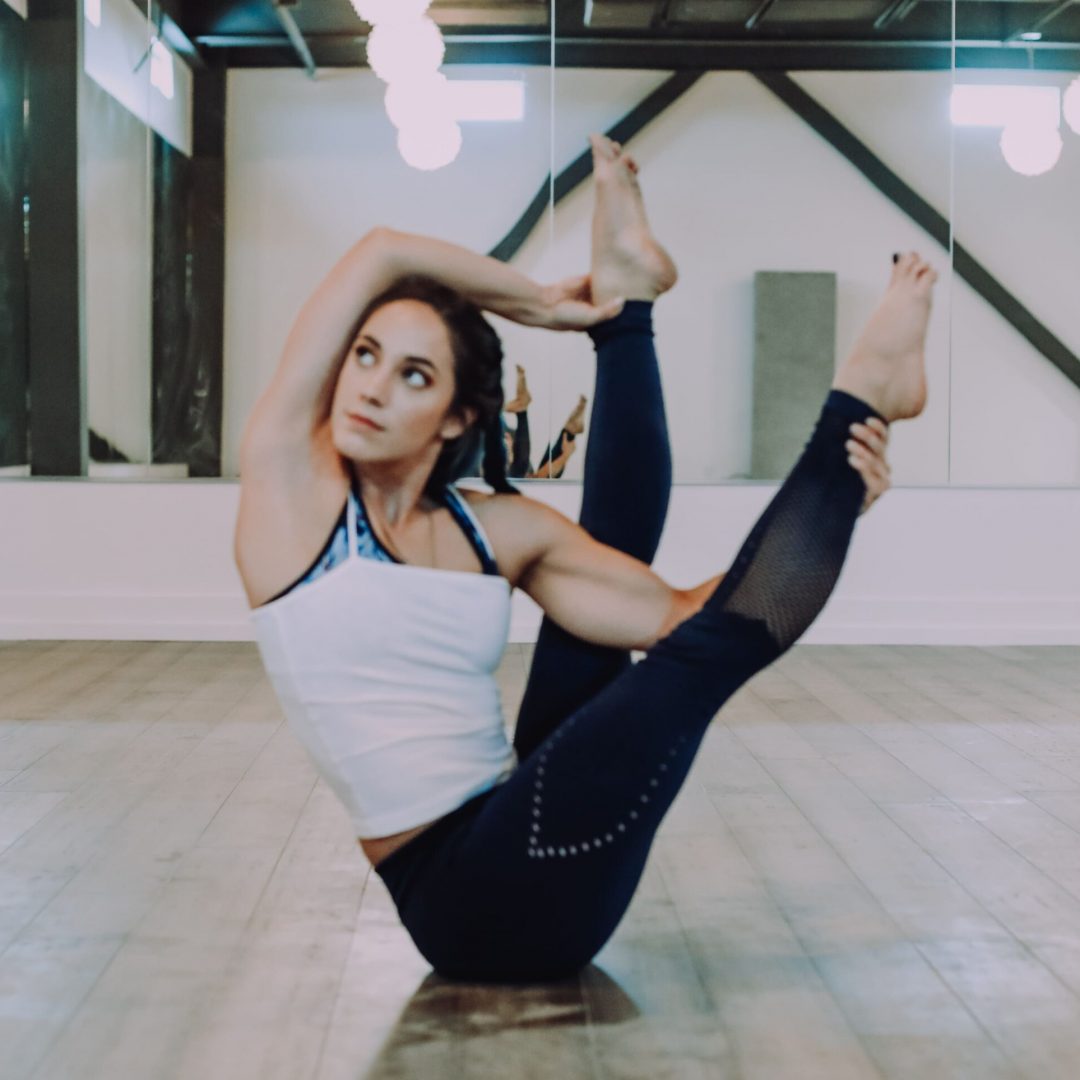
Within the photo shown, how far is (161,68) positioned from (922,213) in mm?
2855

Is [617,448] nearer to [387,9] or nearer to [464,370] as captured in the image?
[464,370]

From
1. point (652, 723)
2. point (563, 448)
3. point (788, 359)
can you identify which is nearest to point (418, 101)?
point (563, 448)

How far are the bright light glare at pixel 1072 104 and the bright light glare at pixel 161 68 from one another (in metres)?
3.32

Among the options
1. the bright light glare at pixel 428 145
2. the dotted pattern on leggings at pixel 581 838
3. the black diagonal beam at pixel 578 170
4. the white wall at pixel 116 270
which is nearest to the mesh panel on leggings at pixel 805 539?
the dotted pattern on leggings at pixel 581 838

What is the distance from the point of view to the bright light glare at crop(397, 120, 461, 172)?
524cm

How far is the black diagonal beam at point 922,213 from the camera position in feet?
17.0

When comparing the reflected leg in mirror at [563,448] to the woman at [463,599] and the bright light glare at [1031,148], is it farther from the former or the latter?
the woman at [463,599]

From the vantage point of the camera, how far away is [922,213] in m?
5.24

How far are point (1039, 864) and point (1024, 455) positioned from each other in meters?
3.23

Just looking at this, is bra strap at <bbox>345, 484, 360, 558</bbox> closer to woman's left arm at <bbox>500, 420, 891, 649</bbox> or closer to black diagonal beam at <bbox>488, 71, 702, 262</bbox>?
woman's left arm at <bbox>500, 420, 891, 649</bbox>

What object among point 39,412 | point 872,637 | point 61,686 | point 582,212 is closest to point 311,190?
point 582,212

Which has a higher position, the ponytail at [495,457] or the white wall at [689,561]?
the ponytail at [495,457]

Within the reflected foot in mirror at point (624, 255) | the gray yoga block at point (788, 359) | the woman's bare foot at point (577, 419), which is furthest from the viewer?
the woman's bare foot at point (577, 419)

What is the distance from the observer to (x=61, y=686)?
4055 millimetres
